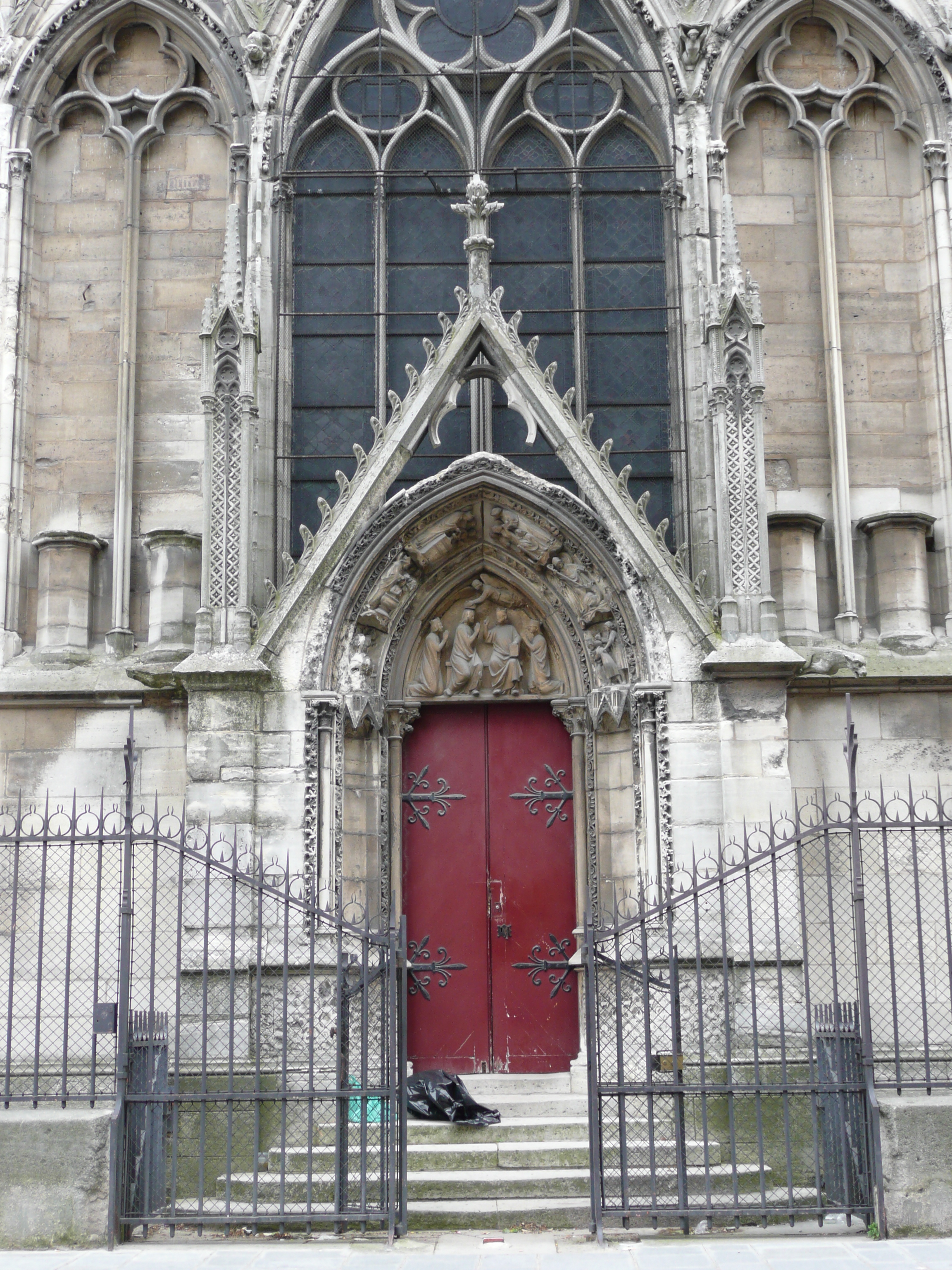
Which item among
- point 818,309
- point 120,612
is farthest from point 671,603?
point 120,612

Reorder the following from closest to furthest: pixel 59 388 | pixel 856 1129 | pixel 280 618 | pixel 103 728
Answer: pixel 856 1129 → pixel 280 618 → pixel 103 728 → pixel 59 388

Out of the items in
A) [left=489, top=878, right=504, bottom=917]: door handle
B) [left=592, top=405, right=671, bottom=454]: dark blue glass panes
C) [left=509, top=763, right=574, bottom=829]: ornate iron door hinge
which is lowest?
[left=489, top=878, right=504, bottom=917]: door handle

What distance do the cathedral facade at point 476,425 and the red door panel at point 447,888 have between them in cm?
4

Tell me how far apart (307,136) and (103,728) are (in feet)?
19.1

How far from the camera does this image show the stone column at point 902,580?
11.8m

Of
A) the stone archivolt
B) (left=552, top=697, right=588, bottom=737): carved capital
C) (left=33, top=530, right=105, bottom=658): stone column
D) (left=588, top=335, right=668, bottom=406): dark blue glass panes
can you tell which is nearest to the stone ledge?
the stone archivolt

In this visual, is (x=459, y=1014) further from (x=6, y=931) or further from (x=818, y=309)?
(x=818, y=309)

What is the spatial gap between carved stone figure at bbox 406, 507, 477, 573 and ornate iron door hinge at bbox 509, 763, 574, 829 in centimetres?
205

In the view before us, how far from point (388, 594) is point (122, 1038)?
4286mm

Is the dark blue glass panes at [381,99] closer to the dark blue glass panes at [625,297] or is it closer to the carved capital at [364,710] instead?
the dark blue glass panes at [625,297]

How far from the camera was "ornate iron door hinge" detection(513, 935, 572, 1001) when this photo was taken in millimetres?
11383

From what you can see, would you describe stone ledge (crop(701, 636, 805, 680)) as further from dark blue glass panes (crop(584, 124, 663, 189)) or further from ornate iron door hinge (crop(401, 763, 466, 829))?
dark blue glass panes (crop(584, 124, 663, 189))

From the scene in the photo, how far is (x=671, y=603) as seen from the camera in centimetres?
1078

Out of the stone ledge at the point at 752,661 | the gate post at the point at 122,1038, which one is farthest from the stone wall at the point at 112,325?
the stone ledge at the point at 752,661
